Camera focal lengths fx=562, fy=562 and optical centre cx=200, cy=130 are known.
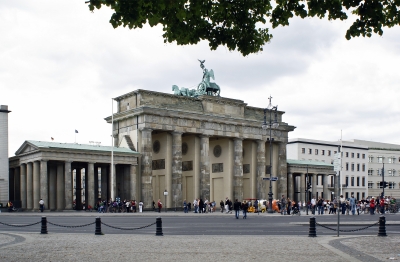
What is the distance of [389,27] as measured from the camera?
13867 millimetres

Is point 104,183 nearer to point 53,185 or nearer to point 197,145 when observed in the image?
point 53,185

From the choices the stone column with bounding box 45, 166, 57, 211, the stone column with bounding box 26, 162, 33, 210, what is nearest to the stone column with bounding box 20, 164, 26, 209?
the stone column with bounding box 26, 162, 33, 210

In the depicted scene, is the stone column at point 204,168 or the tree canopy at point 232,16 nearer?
the tree canopy at point 232,16

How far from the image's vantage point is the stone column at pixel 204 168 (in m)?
73.6

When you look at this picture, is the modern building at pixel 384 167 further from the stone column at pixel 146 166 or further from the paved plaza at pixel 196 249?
the paved plaza at pixel 196 249

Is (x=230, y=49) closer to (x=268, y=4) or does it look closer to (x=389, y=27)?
(x=268, y=4)

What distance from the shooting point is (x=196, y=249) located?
57.2ft

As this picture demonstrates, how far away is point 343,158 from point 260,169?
149 feet

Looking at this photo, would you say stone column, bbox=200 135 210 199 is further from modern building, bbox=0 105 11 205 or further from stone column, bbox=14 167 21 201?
modern building, bbox=0 105 11 205

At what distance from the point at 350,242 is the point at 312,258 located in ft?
18.3

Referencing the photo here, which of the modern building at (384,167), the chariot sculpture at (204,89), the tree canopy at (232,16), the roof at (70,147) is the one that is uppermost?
the chariot sculpture at (204,89)

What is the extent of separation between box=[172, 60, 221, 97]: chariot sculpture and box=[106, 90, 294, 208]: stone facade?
317 cm

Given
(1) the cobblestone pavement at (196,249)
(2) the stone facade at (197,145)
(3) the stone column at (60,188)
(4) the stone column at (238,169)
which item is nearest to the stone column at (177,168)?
(2) the stone facade at (197,145)

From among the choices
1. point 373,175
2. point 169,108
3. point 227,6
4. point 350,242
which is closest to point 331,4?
point 227,6
